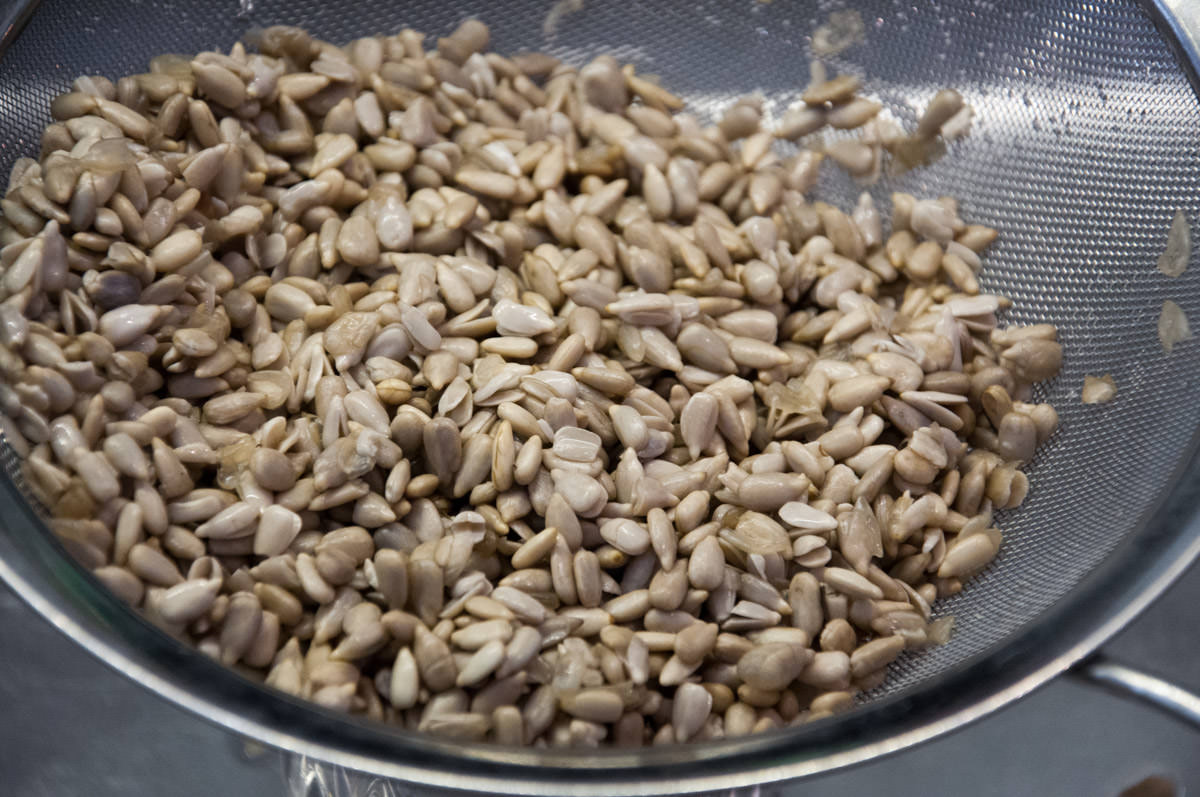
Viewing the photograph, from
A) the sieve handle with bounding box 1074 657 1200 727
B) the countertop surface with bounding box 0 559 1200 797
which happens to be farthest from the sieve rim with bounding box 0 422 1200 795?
the countertop surface with bounding box 0 559 1200 797

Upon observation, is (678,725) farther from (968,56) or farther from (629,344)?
(968,56)

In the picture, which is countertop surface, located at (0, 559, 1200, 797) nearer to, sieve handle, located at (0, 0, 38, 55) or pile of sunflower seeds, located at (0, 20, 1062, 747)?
pile of sunflower seeds, located at (0, 20, 1062, 747)

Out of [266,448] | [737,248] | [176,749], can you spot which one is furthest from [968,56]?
[176,749]

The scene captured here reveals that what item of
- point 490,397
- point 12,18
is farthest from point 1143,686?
point 12,18

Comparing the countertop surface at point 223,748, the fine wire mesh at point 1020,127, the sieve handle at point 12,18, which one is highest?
the sieve handle at point 12,18

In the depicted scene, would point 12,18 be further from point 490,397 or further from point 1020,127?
point 1020,127

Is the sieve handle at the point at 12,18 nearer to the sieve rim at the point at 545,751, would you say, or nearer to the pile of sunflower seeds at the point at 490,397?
the pile of sunflower seeds at the point at 490,397

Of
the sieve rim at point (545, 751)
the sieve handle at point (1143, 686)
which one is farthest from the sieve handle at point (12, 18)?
the sieve handle at point (1143, 686)
